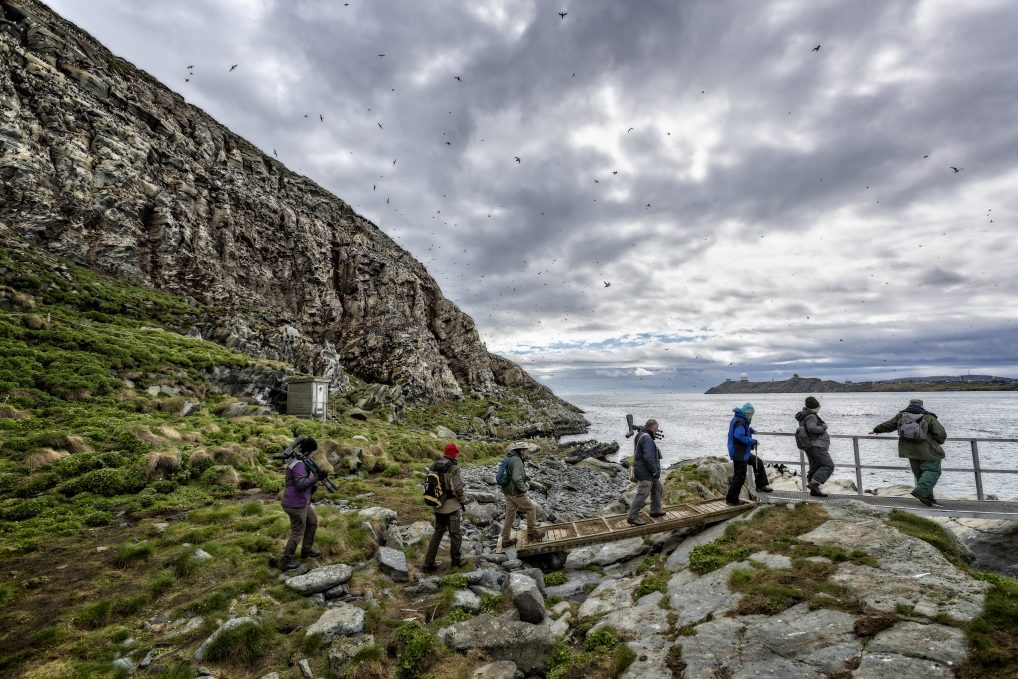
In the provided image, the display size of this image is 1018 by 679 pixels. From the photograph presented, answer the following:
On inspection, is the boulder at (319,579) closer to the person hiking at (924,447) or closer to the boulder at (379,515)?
the boulder at (379,515)

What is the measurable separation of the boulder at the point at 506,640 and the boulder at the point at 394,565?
322 centimetres

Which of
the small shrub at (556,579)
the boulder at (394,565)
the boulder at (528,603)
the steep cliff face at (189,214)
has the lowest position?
the small shrub at (556,579)

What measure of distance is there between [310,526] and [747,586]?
10.1 m

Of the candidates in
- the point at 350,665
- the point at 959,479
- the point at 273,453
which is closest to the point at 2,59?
the point at 273,453

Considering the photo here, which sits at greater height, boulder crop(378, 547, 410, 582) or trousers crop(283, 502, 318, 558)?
trousers crop(283, 502, 318, 558)

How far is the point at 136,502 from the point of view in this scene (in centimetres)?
1320

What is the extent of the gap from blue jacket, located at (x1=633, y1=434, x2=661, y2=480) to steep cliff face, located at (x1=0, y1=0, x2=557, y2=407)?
164 feet

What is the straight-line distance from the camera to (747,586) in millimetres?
7312

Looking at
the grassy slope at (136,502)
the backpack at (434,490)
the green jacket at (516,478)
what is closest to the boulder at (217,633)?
the grassy slope at (136,502)

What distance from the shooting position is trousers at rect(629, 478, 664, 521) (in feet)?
38.0

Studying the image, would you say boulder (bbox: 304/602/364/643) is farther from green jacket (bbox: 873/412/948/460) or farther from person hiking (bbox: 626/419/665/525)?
green jacket (bbox: 873/412/948/460)

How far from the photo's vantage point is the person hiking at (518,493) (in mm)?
11469

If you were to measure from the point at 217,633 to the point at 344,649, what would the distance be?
232 cm

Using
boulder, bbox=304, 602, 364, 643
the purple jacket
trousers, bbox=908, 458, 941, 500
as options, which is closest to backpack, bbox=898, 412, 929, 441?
trousers, bbox=908, 458, 941, 500
